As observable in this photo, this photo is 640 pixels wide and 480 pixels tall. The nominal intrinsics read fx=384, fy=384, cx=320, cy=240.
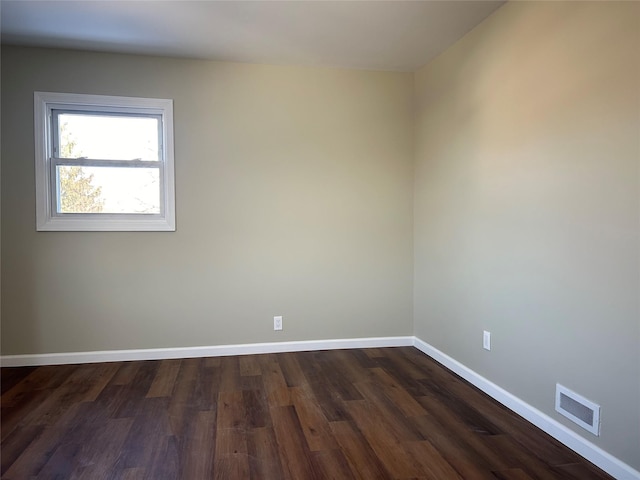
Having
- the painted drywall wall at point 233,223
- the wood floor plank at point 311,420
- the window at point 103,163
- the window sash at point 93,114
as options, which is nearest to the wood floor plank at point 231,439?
the wood floor plank at point 311,420

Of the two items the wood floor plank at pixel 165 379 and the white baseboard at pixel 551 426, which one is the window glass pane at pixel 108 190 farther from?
the white baseboard at pixel 551 426

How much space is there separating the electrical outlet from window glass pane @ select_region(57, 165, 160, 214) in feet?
8.97

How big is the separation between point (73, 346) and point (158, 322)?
0.68m

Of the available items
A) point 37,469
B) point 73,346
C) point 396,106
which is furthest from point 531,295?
point 73,346

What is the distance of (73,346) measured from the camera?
314 cm

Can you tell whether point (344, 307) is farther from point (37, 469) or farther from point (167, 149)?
point (37, 469)

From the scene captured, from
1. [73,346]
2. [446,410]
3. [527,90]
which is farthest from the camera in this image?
[73,346]

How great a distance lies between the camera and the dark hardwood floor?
1.80 metres

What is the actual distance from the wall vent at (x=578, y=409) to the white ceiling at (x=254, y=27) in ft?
7.49

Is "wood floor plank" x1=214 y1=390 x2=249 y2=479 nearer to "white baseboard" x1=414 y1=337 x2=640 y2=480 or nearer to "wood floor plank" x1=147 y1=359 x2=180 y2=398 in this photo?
"wood floor plank" x1=147 y1=359 x2=180 y2=398

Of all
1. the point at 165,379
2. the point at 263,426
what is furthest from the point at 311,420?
the point at 165,379

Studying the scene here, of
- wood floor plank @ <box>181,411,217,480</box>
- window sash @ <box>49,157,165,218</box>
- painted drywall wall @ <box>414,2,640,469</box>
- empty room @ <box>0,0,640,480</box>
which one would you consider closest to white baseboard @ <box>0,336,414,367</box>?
empty room @ <box>0,0,640,480</box>

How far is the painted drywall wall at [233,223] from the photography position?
3.06 metres

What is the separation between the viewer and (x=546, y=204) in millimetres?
2084
